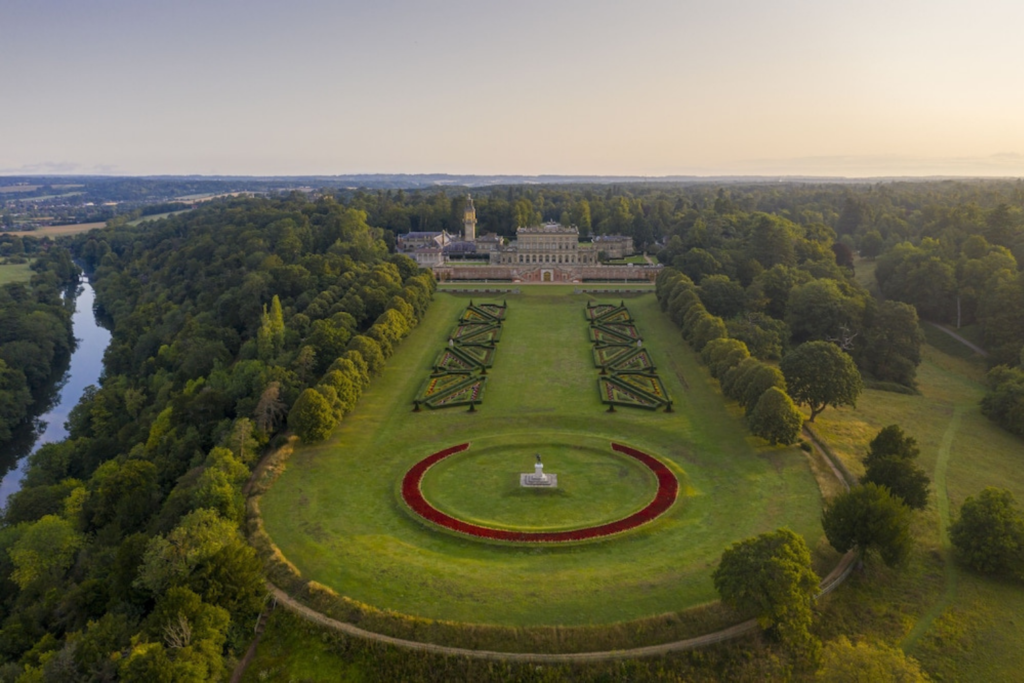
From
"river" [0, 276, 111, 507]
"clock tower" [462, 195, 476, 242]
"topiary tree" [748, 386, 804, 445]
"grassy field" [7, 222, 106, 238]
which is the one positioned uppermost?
"clock tower" [462, 195, 476, 242]

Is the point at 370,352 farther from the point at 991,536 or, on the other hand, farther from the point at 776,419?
the point at 991,536

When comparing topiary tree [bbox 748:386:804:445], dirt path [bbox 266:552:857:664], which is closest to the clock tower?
topiary tree [bbox 748:386:804:445]

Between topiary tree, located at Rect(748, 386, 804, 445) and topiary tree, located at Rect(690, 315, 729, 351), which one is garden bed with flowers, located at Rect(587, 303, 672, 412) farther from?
topiary tree, located at Rect(748, 386, 804, 445)

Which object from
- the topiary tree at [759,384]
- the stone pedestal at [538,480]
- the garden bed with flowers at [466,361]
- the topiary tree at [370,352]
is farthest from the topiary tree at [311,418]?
the topiary tree at [759,384]

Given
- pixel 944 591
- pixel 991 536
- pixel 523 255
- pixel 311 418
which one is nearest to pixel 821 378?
pixel 991 536

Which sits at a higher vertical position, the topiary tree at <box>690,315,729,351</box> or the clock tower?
the clock tower

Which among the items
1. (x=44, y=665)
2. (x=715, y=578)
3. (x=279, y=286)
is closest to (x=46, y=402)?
(x=279, y=286)

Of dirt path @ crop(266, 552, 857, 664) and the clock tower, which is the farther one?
the clock tower
